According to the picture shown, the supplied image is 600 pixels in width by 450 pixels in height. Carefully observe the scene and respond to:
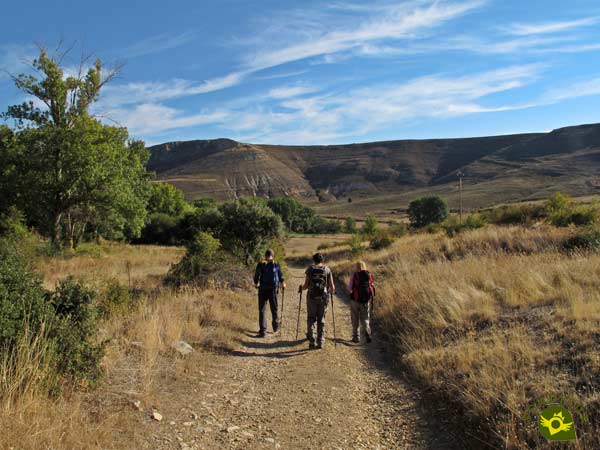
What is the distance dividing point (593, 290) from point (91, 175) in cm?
2524

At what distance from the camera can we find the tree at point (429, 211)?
8219cm

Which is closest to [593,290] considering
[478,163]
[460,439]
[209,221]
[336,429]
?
[460,439]

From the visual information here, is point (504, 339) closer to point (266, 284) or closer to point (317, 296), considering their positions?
point (317, 296)

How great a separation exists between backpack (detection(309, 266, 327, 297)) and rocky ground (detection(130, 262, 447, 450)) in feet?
3.91

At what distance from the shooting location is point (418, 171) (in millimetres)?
179375

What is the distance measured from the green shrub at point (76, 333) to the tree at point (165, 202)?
2145 inches

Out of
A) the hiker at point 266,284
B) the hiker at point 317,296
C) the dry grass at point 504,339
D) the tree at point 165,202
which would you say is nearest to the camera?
the dry grass at point 504,339

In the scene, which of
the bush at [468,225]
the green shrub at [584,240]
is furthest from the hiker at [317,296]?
A: the bush at [468,225]

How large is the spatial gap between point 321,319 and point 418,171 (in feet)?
588

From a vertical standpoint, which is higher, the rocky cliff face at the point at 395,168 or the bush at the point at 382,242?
the rocky cliff face at the point at 395,168

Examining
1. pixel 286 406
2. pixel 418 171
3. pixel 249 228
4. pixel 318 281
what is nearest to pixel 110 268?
pixel 249 228

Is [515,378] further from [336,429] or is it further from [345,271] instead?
[345,271]

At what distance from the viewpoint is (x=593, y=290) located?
7594 mm

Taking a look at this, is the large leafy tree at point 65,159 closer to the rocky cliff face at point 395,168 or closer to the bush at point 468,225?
the bush at point 468,225
